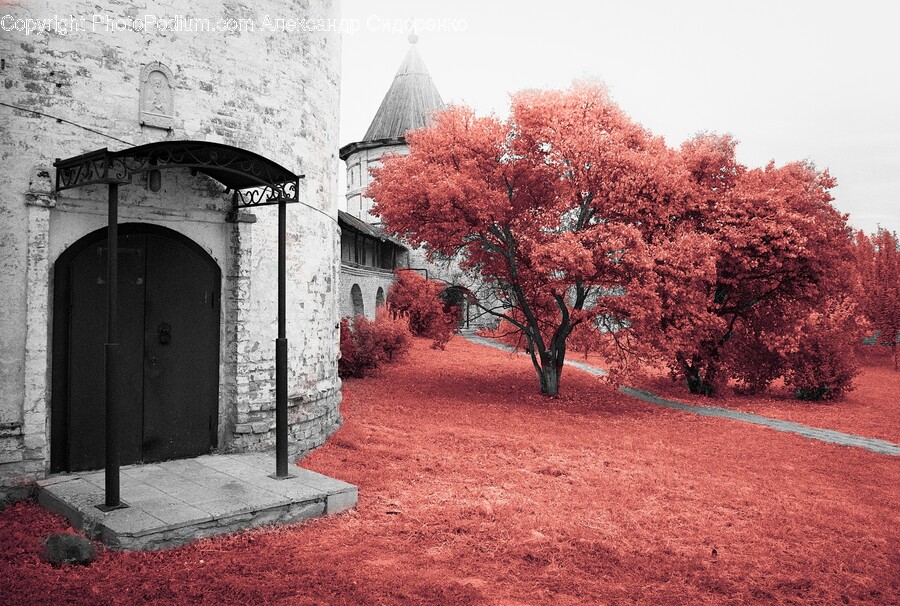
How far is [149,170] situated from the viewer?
5.92 metres

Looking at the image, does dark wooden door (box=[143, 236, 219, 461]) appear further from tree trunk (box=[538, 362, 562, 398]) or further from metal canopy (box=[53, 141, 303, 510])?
tree trunk (box=[538, 362, 562, 398])

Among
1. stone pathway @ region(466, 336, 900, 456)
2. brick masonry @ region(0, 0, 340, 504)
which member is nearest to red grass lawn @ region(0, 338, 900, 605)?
stone pathway @ region(466, 336, 900, 456)

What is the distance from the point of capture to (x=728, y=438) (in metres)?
12.4

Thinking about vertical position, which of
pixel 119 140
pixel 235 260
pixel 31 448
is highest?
pixel 119 140

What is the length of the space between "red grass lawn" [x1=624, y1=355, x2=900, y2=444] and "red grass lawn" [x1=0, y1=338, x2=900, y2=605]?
150 inches

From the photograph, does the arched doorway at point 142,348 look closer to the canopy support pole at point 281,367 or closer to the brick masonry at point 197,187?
the brick masonry at point 197,187

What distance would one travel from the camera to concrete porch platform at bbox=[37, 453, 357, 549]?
5.41m

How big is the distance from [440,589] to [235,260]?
4866 millimetres

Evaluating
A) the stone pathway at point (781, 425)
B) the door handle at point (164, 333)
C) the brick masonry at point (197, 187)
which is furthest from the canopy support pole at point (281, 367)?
the stone pathway at point (781, 425)

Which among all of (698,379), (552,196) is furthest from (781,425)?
(552,196)

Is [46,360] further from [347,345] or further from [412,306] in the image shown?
[412,306]

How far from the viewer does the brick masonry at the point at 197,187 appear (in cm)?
642

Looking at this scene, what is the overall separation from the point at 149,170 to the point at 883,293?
34.3 m

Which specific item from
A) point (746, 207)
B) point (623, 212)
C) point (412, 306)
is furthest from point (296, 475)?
point (412, 306)
